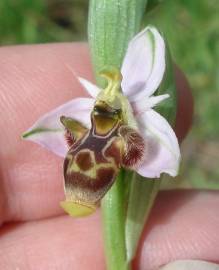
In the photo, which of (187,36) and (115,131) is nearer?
(115,131)

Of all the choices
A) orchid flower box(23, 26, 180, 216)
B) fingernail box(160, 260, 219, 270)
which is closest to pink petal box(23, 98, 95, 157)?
orchid flower box(23, 26, 180, 216)

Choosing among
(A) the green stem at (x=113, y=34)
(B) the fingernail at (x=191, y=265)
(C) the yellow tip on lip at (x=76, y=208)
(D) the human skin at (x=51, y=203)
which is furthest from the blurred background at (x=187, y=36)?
(C) the yellow tip on lip at (x=76, y=208)

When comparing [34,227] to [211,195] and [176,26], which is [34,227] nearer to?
[211,195]

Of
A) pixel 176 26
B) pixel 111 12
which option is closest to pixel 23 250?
pixel 111 12

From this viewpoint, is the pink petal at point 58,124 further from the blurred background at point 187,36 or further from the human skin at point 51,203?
the blurred background at point 187,36

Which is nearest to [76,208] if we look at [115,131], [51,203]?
[115,131]

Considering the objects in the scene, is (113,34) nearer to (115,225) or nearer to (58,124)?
(58,124)
